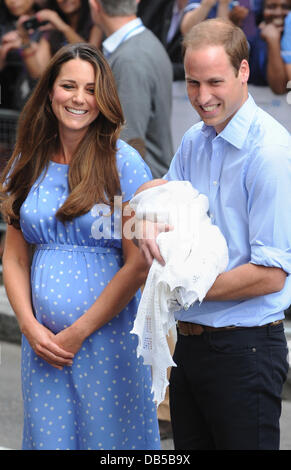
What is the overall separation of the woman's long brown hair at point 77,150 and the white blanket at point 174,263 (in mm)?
381

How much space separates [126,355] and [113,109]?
0.87 meters

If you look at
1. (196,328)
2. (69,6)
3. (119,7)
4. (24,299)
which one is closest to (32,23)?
(69,6)

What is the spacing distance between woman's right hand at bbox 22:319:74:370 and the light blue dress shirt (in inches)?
20.3

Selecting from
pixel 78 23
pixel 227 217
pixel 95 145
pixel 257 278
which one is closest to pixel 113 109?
pixel 95 145

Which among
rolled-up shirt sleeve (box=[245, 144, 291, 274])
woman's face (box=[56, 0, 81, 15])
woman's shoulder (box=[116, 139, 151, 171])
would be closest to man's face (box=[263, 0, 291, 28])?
woman's face (box=[56, 0, 81, 15])

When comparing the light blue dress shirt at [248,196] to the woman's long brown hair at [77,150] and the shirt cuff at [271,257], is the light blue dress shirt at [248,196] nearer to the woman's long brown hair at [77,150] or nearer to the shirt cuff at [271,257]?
the shirt cuff at [271,257]

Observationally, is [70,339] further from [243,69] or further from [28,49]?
[28,49]

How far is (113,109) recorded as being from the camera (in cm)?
313

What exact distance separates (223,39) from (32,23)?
16.6 feet

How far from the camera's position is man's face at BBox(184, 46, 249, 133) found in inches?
101

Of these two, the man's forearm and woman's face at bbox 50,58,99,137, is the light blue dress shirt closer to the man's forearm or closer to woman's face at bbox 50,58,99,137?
the man's forearm

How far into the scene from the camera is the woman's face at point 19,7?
7.37 meters

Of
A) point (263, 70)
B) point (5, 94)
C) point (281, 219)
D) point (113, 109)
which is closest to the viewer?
point (281, 219)

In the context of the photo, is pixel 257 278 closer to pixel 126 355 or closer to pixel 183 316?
pixel 183 316
